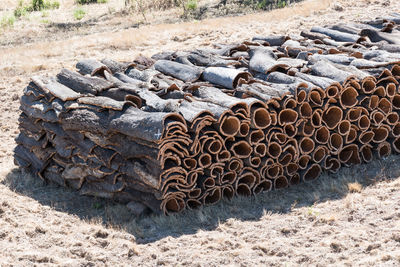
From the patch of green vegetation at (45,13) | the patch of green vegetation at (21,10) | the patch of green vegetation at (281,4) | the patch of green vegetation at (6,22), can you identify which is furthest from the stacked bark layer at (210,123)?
the patch of green vegetation at (21,10)

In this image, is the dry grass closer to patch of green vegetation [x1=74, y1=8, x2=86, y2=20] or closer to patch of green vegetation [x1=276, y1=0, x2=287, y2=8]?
patch of green vegetation [x1=276, y1=0, x2=287, y2=8]

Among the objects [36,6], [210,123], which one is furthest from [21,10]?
[210,123]

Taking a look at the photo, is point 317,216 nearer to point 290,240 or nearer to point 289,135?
point 290,240

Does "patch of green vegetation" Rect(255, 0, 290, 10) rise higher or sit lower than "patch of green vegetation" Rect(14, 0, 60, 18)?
higher

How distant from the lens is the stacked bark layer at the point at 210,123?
6.58m

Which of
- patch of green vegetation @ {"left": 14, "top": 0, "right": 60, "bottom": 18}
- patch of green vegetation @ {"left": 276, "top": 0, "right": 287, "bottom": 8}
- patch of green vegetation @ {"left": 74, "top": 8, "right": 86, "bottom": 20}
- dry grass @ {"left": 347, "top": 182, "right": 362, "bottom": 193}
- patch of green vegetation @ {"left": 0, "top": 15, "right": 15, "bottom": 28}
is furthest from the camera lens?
patch of green vegetation @ {"left": 14, "top": 0, "right": 60, "bottom": 18}

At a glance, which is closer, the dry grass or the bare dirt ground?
the bare dirt ground

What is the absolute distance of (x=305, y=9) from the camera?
→ 1650cm

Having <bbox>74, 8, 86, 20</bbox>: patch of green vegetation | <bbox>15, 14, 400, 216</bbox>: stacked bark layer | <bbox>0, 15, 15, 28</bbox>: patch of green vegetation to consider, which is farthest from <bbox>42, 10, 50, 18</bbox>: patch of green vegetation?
<bbox>15, 14, 400, 216</bbox>: stacked bark layer

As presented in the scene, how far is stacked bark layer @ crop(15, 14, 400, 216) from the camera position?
6578mm

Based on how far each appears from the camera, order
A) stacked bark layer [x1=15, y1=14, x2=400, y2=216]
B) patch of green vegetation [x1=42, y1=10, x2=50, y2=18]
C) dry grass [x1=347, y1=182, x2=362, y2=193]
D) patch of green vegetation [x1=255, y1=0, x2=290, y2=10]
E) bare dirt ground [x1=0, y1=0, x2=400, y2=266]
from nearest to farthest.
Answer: bare dirt ground [x1=0, y1=0, x2=400, y2=266] < stacked bark layer [x1=15, y1=14, x2=400, y2=216] < dry grass [x1=347, y1=182, x2=362, y2=193] < patch of green vegetation [x1=255, y1=0, x2=290, y2=10] < patch of green vegetation [x1=42, y1=10, x2=50, y2=18]

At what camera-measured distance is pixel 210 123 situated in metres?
6.52

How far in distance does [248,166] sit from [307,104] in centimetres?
99

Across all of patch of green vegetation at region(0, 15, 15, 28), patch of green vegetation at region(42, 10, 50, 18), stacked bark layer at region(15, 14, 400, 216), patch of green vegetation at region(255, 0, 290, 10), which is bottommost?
patch of green vegetation at region(42, 10, 50, 18)
